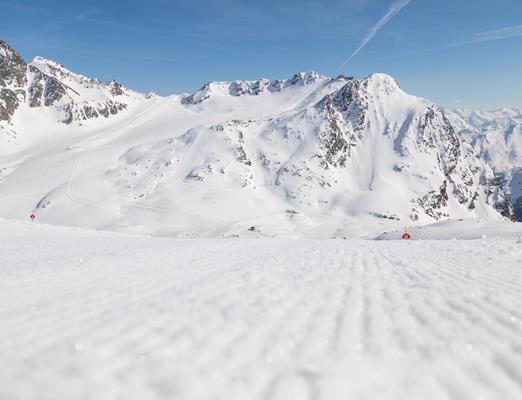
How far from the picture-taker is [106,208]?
95.1 metres

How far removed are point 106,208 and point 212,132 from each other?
56.3 meters

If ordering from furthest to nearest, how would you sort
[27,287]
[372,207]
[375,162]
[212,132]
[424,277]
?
[375,162] < [212,132] < [372,207] < [424,277] < [27,287]

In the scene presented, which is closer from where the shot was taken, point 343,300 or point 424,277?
point 343,300

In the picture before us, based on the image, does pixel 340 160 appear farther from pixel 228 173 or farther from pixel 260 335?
pixel 260 335

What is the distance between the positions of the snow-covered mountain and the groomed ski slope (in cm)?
7436

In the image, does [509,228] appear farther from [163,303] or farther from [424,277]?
[163,303]

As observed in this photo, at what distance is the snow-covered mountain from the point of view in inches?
3944

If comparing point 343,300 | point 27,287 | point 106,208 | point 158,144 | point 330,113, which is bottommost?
point 106,208

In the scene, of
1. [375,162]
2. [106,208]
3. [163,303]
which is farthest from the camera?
[375,162]

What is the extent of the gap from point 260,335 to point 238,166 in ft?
422

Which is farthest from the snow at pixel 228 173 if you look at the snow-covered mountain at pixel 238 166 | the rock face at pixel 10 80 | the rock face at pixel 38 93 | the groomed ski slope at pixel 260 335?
the groomed ski slope at pixel 260 335

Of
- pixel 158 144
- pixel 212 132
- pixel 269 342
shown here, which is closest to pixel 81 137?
pixel 158 144

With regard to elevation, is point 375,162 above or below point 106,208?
above

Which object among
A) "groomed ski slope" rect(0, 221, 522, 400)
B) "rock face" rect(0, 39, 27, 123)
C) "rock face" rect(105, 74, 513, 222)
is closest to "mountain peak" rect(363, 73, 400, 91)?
"rock face" rect(105, 74, 513, 222)
